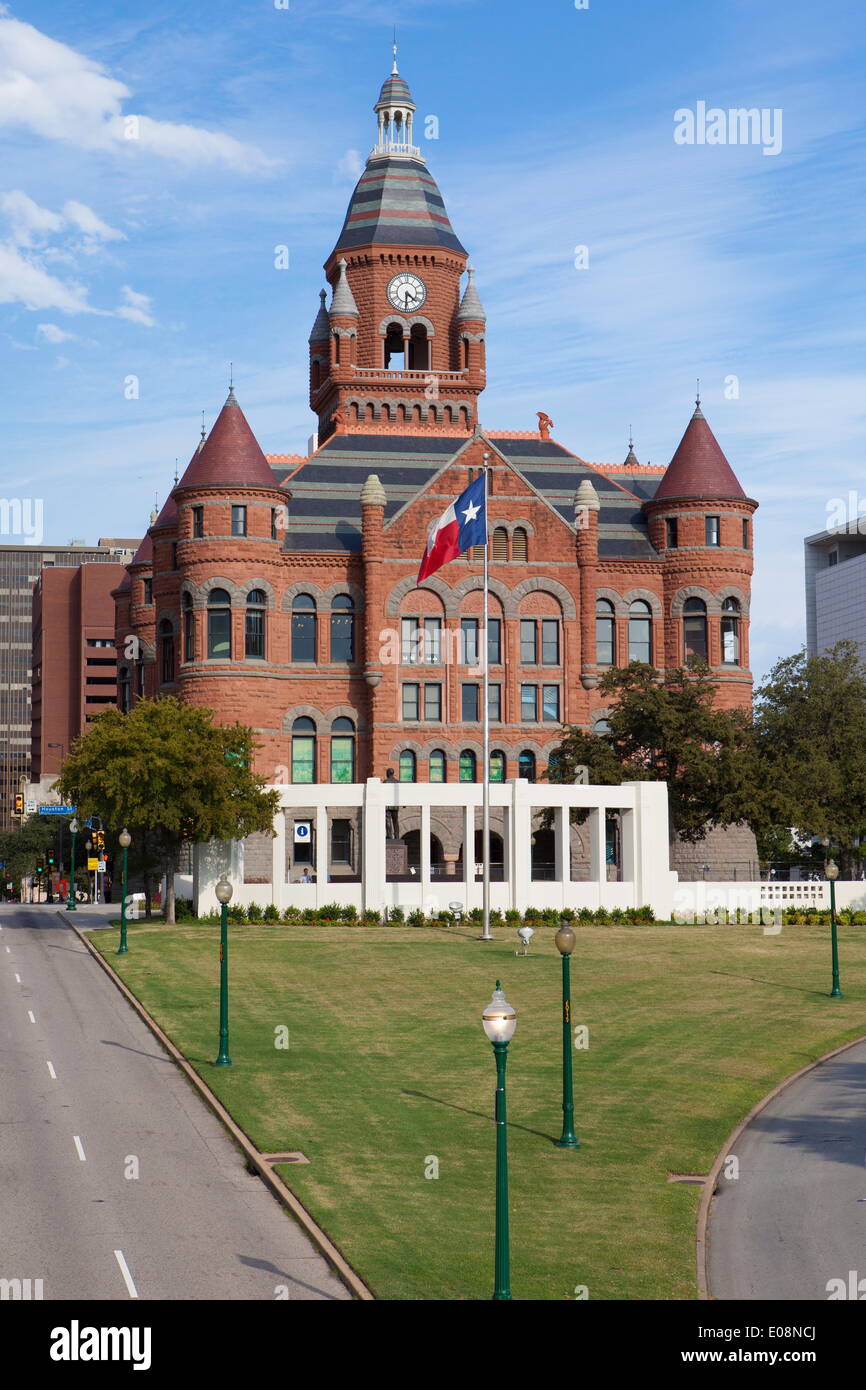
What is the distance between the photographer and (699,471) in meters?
76.9

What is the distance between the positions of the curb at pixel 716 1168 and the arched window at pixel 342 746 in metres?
40.7

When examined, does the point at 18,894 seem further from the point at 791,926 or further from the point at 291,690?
the point at 791,926

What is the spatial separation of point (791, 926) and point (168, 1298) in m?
43.2

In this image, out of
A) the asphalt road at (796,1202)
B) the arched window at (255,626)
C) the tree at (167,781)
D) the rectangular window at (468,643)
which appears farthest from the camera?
the rectangular window at (468,643)

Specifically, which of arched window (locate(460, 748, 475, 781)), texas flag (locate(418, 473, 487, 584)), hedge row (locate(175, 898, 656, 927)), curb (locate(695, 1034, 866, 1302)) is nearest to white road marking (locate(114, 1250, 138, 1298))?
curb (locate(695, 1034, 866, 1302))

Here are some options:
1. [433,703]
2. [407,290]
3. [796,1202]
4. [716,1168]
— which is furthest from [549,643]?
[796,1202]

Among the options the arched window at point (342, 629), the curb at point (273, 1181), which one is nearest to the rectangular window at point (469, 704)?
the arched window at point (342, 629)

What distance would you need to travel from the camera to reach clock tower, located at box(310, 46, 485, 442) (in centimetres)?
8544

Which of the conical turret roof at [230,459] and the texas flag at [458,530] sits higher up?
the conical turret roof at [230,459]

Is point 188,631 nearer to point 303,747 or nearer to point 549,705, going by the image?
point 303,747

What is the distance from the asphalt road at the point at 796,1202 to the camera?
61.6ft

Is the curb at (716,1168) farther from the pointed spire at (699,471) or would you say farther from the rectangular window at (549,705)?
the pointed spire at (699,471)

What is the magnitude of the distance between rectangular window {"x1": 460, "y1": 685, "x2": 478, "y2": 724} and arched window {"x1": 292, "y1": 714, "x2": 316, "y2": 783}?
22.1ft

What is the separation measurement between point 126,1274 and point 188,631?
181 ft
